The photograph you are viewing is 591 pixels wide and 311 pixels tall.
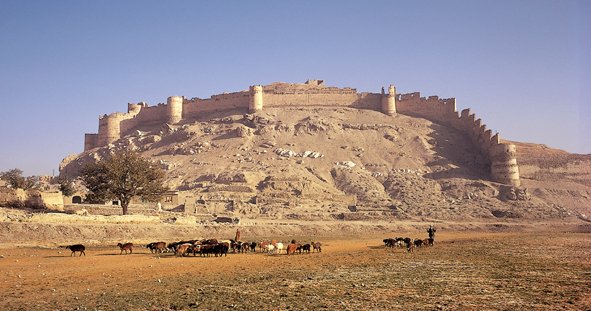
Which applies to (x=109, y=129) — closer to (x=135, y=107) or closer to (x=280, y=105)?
(x=135, y=107)

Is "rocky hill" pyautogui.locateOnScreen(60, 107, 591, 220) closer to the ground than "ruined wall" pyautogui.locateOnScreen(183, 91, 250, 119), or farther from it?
closer to the ground

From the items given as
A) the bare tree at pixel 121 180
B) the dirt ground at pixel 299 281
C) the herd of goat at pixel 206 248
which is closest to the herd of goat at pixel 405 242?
the dirt ground at pixel 299 281

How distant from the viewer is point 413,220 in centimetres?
4469

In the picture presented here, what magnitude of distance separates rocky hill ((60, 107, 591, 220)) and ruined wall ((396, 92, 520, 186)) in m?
1.29

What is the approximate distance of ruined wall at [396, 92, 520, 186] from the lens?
56.5 metres

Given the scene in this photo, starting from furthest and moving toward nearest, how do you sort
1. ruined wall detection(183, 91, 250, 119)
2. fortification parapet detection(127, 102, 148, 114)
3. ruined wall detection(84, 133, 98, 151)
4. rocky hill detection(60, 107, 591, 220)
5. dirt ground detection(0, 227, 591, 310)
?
ruined wall detection(84, 133, 98, 151), fortification parapet detection(127, 102, 148, 114), ruined wall detection(183, 91, 250, 119), rocky hill detection(60, 107, 591, 220), dirt ground detection(0, 227, 591, 310)

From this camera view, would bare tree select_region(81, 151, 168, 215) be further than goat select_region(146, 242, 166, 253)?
Yes

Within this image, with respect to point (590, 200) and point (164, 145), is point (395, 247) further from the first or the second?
point (164, 145)

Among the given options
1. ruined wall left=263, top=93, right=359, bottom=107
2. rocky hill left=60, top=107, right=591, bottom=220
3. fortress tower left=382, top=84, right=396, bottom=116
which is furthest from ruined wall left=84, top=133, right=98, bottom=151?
fortress tower left=382, top=84, right=396, bottom=116

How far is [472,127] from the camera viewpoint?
216 feet

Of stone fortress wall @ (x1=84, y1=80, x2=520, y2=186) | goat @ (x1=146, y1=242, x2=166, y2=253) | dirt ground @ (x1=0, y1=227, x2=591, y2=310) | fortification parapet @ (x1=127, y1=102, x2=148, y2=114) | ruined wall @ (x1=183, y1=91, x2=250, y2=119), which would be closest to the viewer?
dirt ground @ (x1=0, y1=227, x2=591, y2=310)

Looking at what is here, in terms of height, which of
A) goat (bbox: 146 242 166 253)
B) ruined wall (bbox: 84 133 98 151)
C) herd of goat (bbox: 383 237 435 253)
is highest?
ruined wall (bbox: 84 133 98 151)

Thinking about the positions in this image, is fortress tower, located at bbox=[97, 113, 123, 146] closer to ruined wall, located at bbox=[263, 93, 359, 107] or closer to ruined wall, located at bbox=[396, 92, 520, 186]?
ruined wall, located at bbox=[263, 93, 359, 107]

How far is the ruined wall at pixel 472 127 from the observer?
56.5m
